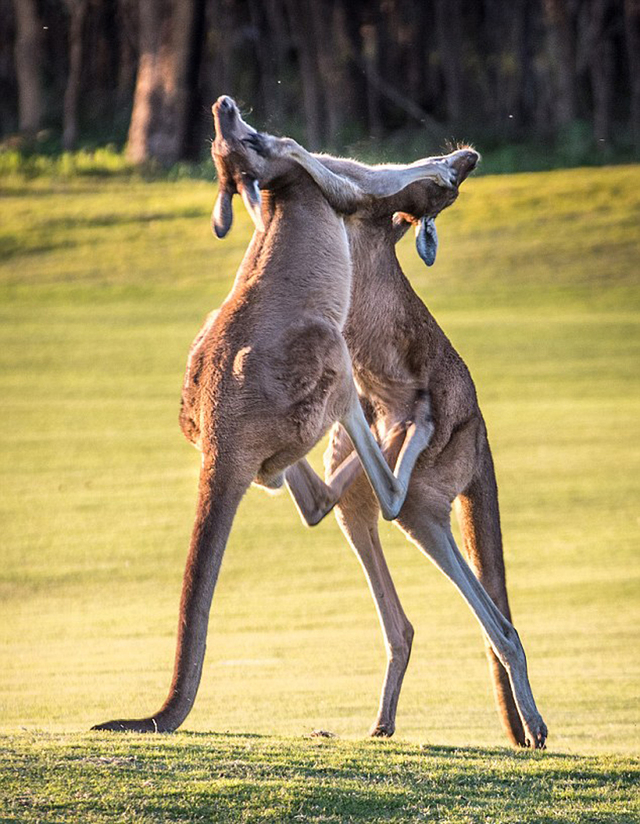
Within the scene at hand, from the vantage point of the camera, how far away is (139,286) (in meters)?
22.8

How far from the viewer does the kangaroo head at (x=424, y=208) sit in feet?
20.0

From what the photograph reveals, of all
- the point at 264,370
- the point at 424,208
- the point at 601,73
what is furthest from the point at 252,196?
the point at 601,73

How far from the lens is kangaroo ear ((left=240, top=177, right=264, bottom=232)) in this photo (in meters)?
5.23

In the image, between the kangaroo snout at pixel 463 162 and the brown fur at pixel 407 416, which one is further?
the kangaroo snout at pixel 463 162

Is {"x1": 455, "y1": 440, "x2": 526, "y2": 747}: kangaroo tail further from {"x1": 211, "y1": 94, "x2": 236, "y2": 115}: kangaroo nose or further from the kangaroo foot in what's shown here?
{"x1": 211, "y1": 94, "x2": 236, "y2": 115}: kangaroo nose

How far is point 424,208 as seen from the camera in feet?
20.1

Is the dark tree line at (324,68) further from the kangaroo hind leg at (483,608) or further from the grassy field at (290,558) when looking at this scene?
the kangaroo hind leg at (483,608)

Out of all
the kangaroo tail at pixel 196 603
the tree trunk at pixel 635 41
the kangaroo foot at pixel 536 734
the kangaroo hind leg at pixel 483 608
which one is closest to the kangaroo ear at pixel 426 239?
the kangaroo hind leg at pixel 483 608

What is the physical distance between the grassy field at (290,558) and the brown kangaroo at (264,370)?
59 centimetres

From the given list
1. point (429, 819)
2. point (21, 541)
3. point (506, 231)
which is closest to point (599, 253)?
point (506, 231)

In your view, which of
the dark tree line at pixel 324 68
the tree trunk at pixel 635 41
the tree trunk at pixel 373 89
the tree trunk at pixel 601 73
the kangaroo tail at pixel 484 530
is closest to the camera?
the kangaroo tail at pixel 484 530

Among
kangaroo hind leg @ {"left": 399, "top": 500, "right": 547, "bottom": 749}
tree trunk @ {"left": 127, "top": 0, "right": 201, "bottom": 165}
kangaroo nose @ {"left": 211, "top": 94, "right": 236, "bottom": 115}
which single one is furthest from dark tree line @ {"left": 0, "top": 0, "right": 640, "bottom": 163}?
kangaroo nose @ {"left": 211, "top": 94, "right": 236, "bottom": 115}

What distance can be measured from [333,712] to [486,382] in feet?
34.4

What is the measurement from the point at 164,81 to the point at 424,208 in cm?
2310
